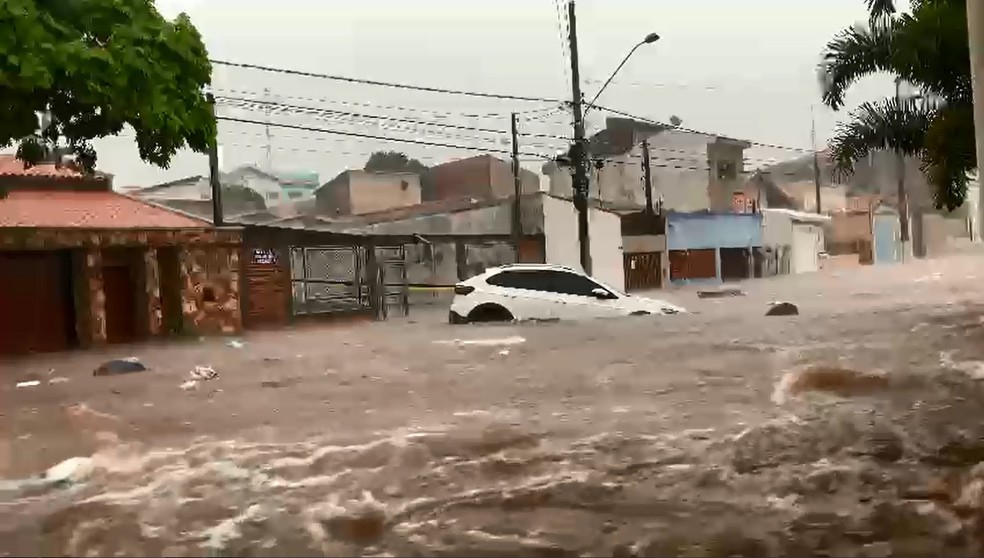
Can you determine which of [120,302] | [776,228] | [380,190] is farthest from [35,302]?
[776,228]

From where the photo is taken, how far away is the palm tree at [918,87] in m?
10.7

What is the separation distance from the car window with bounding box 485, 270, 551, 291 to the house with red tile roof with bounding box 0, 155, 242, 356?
571 centimetres

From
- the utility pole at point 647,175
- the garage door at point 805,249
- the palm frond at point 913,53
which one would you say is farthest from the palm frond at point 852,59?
the garage door at point 805,249

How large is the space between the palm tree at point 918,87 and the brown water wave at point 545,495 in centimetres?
574

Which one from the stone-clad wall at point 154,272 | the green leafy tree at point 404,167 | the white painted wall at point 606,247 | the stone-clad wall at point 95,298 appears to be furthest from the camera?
the green leafy tree at point 404,167

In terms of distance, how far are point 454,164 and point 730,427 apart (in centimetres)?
2514

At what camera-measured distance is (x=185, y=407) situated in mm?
Answer: 7891

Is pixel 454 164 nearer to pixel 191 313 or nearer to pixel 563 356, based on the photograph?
pixel 191 313

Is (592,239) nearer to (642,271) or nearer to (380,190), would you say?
(642,271)

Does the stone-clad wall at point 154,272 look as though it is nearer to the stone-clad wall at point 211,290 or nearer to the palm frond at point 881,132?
the stone-clad wall at point 211,290

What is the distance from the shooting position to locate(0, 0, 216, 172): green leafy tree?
9125 mm

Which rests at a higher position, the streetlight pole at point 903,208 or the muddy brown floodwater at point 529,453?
the streetlight pole at point 903,208

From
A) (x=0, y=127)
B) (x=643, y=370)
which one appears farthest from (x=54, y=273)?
(x=643, y=370)

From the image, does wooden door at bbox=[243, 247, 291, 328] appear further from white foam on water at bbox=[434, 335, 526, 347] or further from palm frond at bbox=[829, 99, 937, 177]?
palm frond at bbox=[829, 99, 937, 177]
